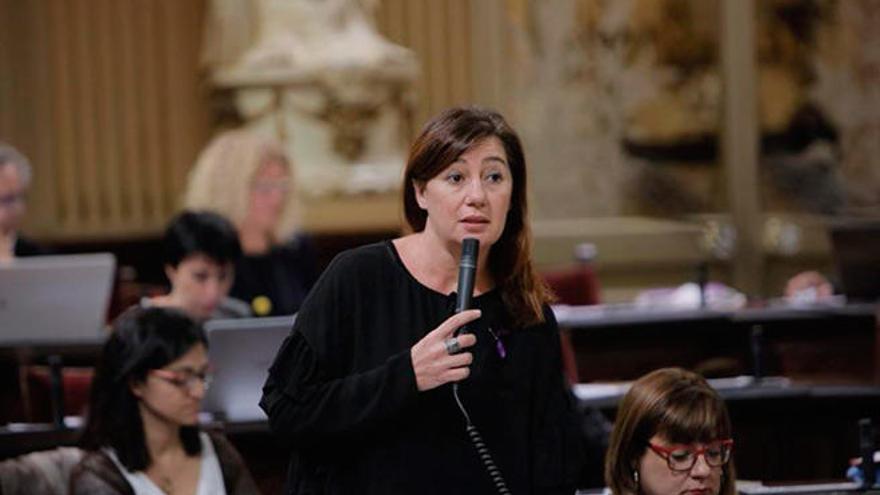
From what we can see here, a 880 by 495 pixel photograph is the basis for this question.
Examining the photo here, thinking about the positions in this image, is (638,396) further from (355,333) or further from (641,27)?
(641,27)

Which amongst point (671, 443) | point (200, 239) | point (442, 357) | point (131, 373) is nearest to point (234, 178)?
point (200, 239)

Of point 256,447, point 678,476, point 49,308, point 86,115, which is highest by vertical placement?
point 86,115

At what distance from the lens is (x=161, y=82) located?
958cm

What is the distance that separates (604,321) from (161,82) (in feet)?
10.8

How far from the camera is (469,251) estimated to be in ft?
10.9

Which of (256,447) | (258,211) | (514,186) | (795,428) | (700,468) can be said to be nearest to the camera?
(514,186)

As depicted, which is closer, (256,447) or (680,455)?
(680,455)

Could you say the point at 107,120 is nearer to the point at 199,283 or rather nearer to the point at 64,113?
the point at 64,113

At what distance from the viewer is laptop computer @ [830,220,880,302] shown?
7.29m

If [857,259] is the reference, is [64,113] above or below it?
above

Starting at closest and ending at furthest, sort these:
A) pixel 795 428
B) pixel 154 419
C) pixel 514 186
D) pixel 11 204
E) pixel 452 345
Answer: pixel 452 345, pixel 514 186, pixel 154 419, pixel 795 428, pixel 11 204

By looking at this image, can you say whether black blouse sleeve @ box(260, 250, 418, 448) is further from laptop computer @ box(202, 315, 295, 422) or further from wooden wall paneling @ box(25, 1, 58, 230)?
wooden wall paneling @ box(25, 1, 58, 230)

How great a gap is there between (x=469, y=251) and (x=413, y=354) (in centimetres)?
18

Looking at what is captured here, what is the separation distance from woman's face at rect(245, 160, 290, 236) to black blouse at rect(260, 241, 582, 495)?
3456 mm
